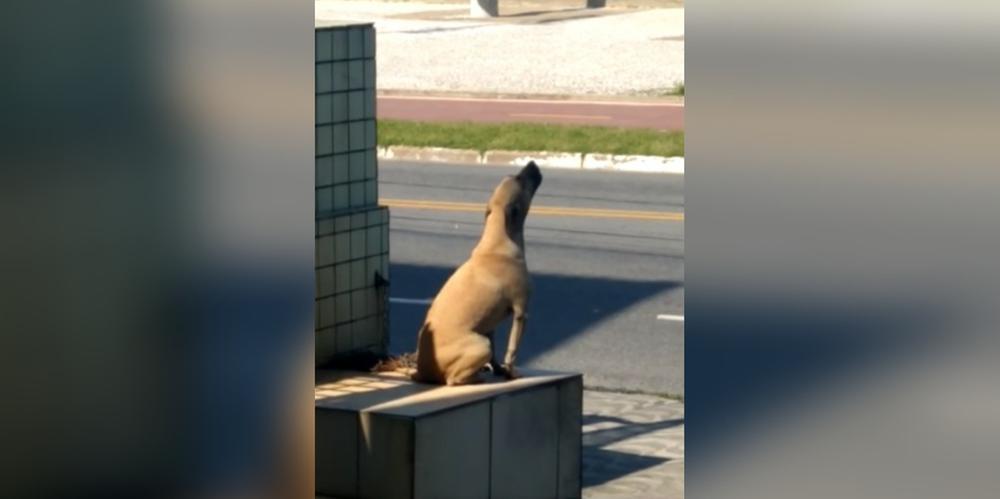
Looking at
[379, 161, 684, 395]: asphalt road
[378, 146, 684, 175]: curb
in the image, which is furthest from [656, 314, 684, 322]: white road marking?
[378, 146, 684, 175]: curb

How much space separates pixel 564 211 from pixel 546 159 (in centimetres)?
288

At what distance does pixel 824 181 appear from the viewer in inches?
105

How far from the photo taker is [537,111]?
65.1 feet

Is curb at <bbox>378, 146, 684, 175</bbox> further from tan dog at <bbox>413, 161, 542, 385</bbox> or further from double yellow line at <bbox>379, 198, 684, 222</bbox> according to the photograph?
tan dog at <bbox>413, 161, 542, 385</bbox>

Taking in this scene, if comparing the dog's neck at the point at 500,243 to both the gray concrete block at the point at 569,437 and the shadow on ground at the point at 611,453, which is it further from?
the shadow on ground at the point at 611,453

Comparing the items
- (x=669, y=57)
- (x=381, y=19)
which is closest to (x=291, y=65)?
(x=669, y=57)

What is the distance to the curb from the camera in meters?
16.1

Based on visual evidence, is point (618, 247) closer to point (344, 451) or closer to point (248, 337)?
point (344, 451)

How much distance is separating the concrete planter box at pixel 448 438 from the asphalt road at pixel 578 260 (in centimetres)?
242

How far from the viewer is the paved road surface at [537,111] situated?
1894 cm

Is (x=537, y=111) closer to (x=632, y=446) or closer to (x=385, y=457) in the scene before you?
(x=632, y=446)

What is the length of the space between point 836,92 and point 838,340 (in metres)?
0.39

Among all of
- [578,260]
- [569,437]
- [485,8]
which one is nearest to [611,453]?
[569,437]

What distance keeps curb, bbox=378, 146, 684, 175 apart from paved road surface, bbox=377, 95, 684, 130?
1.89 metres
